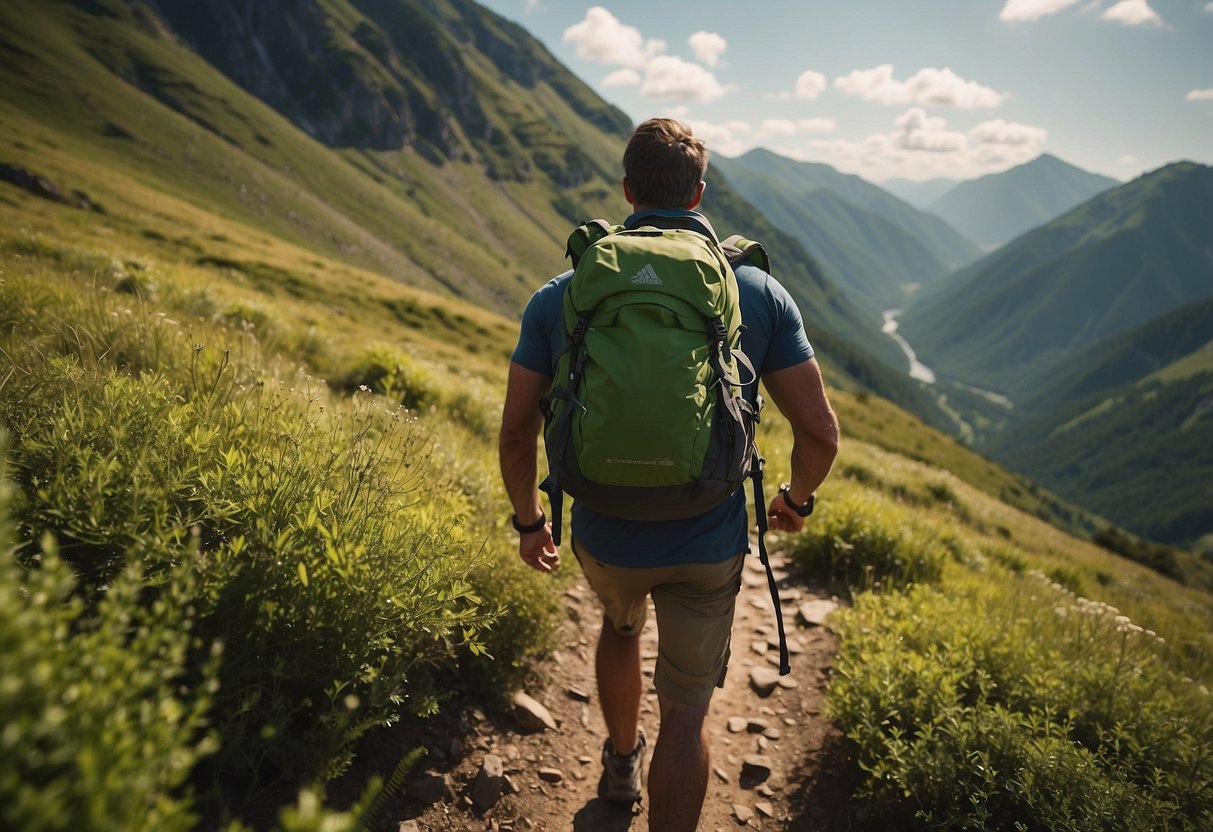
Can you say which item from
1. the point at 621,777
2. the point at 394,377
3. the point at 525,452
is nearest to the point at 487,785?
the point at 621,777

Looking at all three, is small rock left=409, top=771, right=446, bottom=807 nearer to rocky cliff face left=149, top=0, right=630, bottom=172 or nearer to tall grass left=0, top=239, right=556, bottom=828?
tall grass left=0, top=239, right=556, bottom=828

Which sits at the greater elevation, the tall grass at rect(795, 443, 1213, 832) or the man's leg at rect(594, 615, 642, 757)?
the tall grass at rect(795, 443, 1213, 832)

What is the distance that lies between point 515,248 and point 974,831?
186 meters

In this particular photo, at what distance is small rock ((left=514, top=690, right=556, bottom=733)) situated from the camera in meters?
4.29

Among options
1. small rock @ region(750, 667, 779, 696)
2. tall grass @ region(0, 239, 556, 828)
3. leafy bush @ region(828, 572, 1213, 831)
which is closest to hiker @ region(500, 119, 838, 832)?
tall grass @ region(0, 239, 556, 828)

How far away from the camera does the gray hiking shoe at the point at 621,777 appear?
3.97 m

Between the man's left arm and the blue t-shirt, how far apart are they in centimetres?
10

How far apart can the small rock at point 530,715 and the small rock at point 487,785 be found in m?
0.54

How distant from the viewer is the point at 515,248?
17988 centimetres

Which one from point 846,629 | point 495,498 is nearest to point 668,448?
point 495,498

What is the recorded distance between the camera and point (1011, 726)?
12.1 ft

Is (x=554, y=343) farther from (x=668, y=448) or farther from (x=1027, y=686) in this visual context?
(x=1027, y=686)

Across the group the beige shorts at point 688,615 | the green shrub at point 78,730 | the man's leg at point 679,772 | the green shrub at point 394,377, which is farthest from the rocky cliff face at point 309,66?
the green shrub at point 78,730

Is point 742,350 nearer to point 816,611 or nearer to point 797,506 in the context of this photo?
point 797,506
